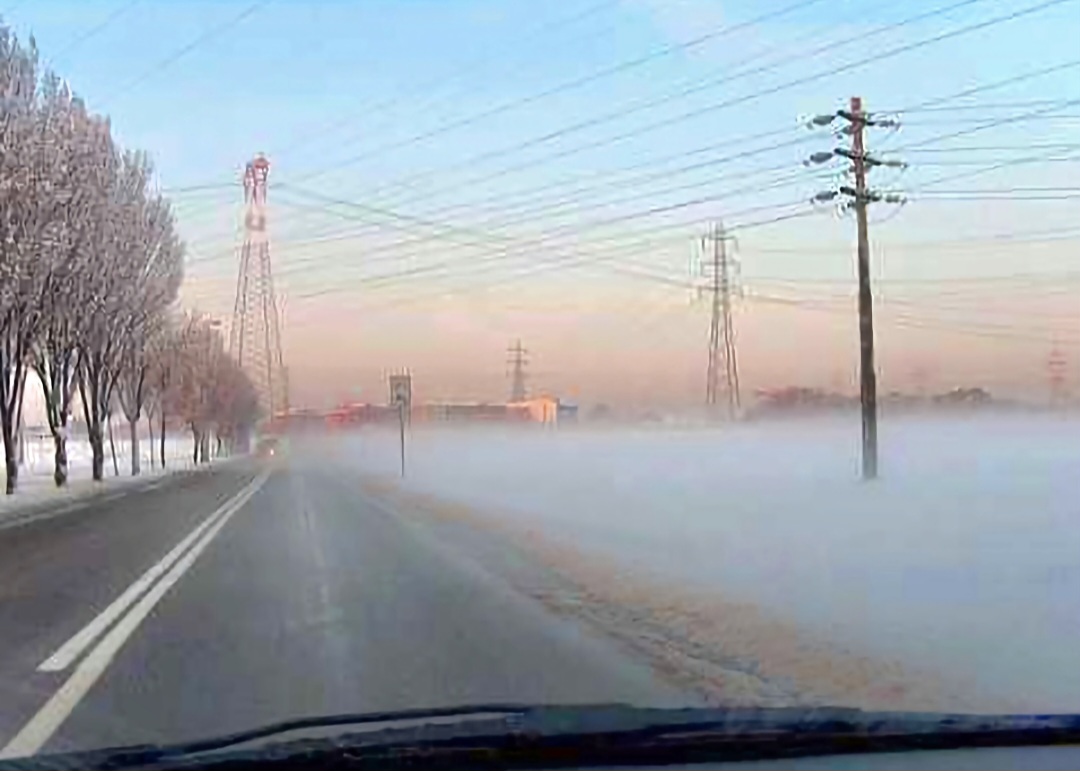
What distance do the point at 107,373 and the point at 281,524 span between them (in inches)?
1535

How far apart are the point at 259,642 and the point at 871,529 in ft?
41.0

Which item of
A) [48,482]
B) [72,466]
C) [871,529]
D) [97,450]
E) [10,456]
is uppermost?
[10,456]

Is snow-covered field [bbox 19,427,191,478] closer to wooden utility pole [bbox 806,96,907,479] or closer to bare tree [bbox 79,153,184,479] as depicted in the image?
bare tree [bbox 79,153,184,479]

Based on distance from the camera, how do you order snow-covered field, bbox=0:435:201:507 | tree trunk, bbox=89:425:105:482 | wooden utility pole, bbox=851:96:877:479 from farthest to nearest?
tree trunk, bbox=89:425:105:482, snow-covered field, bbox=0:435:201:507, wooden utility pole, bbox=851:96:877:479

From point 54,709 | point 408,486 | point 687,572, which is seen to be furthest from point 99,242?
point 54,709

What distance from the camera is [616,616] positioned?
14305 millimetres

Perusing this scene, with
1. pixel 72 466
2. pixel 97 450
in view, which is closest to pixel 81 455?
pixel 72 466

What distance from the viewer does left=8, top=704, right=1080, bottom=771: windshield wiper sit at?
505 centimetres

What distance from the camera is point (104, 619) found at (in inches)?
558

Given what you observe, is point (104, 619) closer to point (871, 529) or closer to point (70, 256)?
point (871, 529)

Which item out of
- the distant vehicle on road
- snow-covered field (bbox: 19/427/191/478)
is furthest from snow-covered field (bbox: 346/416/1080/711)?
the distant vehicle on road

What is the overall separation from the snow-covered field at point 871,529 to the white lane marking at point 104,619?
558cm

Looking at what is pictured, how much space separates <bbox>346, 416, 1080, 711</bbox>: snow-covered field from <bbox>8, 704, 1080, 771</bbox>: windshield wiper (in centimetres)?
377

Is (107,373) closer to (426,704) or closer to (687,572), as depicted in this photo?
(687,572)
